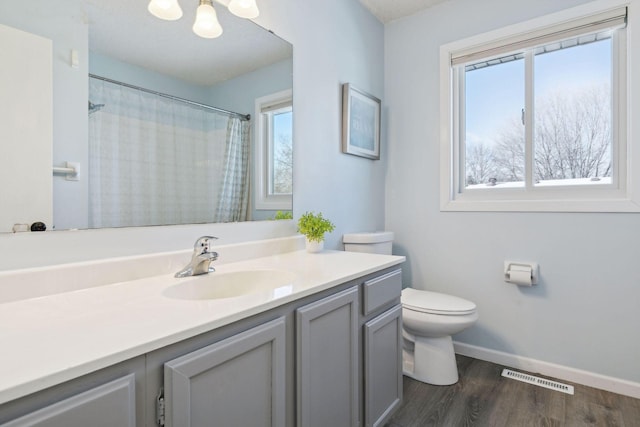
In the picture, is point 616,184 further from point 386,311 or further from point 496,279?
point 386,311

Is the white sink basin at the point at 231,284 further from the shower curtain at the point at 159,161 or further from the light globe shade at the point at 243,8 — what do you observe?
the light globe shade at the point at 243,8

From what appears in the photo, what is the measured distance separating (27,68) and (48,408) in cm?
91

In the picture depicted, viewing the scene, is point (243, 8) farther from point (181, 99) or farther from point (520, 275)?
point (520, 275)

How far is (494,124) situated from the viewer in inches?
91.5

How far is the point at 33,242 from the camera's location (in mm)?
995

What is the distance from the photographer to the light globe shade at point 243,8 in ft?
4.77

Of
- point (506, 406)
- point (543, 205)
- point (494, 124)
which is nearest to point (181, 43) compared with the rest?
point (494, 124)

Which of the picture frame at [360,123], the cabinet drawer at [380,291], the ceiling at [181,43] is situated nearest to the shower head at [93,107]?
the ceiling at [181,43]

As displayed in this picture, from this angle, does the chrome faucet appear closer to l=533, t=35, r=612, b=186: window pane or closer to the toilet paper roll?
the toilet paper roll

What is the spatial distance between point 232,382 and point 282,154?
1.20 meters

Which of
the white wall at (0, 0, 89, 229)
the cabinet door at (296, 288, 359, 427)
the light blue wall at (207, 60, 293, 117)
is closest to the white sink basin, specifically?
the cabinet door at (296, 288, 359, 427)

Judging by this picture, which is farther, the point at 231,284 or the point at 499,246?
the point at 499,246

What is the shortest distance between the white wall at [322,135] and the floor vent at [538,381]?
4.06 ft

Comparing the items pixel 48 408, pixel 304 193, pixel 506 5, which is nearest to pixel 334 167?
pixel 304 193
